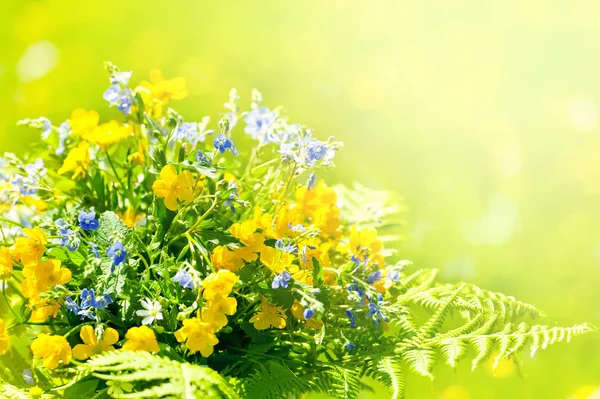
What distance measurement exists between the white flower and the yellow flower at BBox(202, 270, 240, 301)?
0.23 ft

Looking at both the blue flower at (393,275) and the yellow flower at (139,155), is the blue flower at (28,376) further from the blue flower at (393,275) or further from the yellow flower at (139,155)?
the blue flower at (393,275)

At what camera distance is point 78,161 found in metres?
1.13

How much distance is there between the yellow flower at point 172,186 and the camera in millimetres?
937

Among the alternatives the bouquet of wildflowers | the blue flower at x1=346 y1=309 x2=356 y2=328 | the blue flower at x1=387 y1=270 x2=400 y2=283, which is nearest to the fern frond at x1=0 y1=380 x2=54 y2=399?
the bouquet of wildflowers

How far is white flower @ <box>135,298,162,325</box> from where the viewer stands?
883mm

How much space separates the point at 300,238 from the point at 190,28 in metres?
1.48

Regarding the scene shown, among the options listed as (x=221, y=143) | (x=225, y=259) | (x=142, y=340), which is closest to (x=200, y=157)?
(x=221, y=143)

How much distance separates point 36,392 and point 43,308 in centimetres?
12

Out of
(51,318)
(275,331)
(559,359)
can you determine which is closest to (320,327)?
(275,331)

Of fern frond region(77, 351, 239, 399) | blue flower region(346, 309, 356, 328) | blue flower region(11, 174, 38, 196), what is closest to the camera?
fern frond region(77, 351, 239, 399)

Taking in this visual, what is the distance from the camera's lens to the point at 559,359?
1896mm

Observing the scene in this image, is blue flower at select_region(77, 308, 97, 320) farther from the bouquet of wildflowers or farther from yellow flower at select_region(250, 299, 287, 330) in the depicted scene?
yellow flower at select_region(250, 299, 287, 330)

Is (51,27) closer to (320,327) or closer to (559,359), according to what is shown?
(320,327)

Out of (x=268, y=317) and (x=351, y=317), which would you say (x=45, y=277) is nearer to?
(x=268, y=317)
